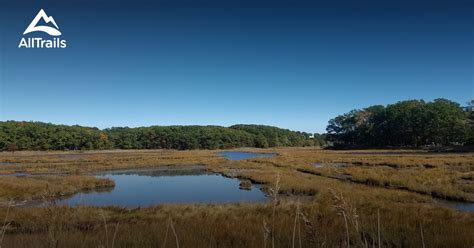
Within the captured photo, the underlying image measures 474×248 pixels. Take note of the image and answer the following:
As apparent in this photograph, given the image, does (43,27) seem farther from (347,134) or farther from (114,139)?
(114,139)

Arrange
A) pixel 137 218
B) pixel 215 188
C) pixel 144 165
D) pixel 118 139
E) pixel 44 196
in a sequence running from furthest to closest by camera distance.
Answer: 1. pixel 118 139
2. pixel 144 165
3. pixel 215 188
4. pixel 137 218
5. pixel 44 196

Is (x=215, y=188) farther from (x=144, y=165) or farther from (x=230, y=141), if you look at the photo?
(x=230, y=141)

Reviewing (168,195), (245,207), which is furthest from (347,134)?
(245,207)

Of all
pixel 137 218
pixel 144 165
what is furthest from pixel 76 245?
pixel 144 165

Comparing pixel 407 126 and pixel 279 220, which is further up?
pixel 407 126

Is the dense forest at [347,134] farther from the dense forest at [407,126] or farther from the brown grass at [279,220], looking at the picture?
the brown grass at [279,220]

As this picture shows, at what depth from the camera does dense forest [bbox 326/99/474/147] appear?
101 m

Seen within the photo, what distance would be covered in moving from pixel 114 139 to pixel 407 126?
368ft

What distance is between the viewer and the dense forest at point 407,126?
100562 millimetres

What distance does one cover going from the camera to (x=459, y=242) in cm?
861

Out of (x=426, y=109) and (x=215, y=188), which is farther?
(x=426, y=109)

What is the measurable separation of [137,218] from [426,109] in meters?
115

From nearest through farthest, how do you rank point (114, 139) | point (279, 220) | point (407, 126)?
point (279, 220), point (407, 126), point (114, 139)

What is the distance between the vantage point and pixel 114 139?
5960 inches
